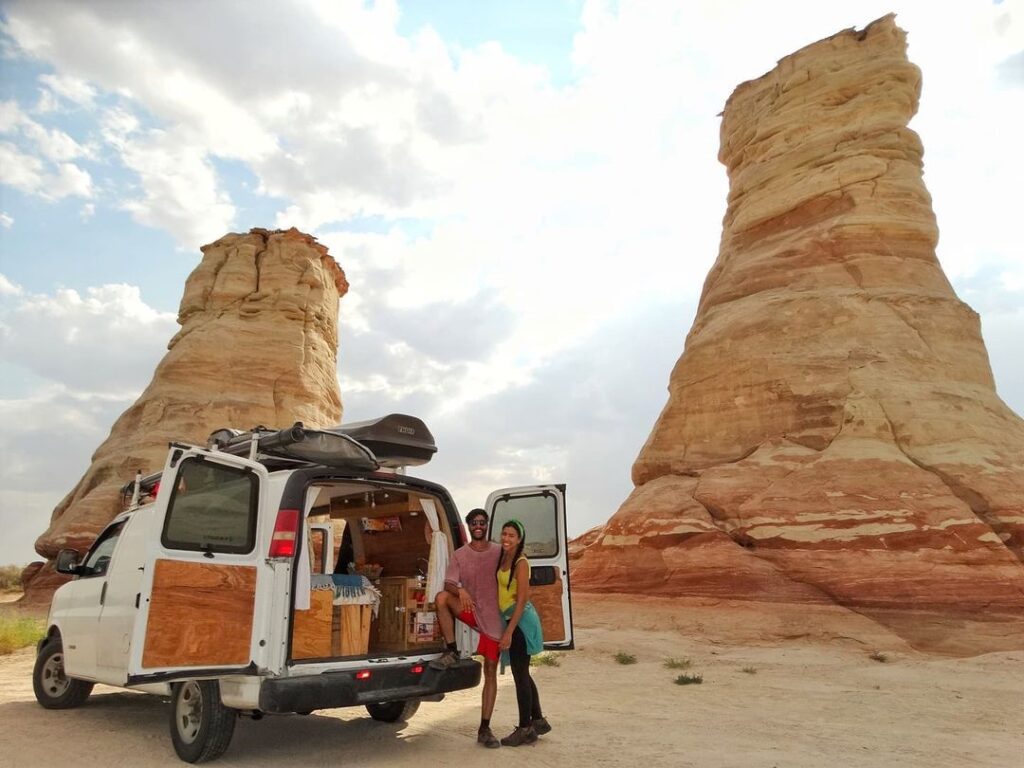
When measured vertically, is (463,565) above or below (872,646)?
above

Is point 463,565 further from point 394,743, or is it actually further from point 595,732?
point 595,732

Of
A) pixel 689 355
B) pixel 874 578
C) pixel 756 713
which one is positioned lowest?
pixel 756 713

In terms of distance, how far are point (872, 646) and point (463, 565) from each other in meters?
9.64

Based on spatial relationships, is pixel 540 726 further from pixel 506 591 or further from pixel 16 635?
pixel 16 635

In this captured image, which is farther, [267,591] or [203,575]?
[267,591]

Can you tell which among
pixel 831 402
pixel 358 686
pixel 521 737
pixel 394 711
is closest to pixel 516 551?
pixel 521 737

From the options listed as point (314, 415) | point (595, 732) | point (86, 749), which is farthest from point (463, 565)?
point (314, 415)

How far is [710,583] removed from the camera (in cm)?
1483

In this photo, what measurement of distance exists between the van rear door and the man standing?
1485 mm

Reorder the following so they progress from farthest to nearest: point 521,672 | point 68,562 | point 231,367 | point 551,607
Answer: point 231,367 → point 551,607 → point 68,562 → point 521,672

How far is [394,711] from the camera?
264 inches

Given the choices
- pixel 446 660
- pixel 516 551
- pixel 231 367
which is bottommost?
pixel 446 660

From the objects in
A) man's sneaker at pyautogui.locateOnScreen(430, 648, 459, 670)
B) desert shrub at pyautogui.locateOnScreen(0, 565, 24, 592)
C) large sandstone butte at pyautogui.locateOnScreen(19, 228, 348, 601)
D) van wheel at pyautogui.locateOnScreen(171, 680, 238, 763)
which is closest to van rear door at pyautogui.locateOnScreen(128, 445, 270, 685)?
van wheel at pyautogui.locateOnScreen(171, 680, 238, 763)

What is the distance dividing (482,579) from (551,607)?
1218 millimetres
